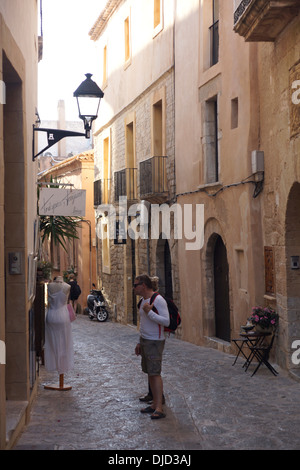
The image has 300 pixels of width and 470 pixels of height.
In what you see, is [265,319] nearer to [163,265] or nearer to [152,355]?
[152,355]

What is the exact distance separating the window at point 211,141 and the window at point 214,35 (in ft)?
2.72

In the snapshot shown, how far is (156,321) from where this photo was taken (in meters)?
7.78

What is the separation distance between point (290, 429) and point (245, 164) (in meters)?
5.72

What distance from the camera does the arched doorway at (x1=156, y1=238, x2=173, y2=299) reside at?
17734mm

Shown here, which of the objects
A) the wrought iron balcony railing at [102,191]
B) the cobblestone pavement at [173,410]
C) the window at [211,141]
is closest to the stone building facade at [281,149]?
the cobblestone pavement at [173,410]

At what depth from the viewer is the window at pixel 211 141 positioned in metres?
14.3

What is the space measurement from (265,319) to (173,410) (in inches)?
120

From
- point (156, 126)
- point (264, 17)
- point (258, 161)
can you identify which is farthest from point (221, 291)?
point (264, 17)

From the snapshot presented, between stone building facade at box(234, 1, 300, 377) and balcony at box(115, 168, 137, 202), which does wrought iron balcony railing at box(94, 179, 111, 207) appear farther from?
stone building facade at box(234, 1, 300, 377)

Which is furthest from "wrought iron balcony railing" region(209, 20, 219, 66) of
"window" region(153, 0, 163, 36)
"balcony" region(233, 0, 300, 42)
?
"window" region(153, 0, 163, 36)

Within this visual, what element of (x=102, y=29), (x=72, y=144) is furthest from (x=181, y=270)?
(x=72, y=144)

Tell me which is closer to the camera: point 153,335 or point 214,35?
point 153,335

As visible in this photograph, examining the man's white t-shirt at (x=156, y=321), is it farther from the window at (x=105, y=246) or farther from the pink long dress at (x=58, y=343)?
the window at (x=105, y=246)

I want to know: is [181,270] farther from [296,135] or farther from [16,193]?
[16,193]
